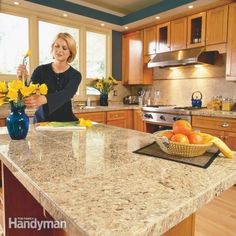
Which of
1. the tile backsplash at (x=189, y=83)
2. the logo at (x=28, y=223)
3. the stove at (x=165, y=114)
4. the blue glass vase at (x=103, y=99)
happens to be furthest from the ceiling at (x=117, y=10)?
the logo at (x=28, y=223)

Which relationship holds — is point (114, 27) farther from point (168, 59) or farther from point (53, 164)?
point (53, 164)

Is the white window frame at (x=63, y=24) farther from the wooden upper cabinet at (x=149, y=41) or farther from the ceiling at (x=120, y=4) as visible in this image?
the wooden upper cabinet at (x=149, y=41)

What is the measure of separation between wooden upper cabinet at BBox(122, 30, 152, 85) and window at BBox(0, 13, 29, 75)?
6.25 feet

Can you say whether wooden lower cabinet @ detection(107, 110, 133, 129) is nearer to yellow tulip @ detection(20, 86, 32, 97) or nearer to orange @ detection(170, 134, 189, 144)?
yellow tulip @ detection(20, 86, 32, 97)

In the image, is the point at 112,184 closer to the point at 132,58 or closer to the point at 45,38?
the point at 45,38

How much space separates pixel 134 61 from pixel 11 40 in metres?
2.15

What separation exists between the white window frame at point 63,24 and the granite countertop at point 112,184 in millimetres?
2642

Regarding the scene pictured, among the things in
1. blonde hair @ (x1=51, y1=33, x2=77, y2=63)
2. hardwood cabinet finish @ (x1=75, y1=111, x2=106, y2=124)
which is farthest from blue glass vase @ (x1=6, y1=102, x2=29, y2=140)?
hardwood cabinet finish @ (x1=75, y1=111, x2=106, y2=124)

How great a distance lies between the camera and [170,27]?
3660 millimetres

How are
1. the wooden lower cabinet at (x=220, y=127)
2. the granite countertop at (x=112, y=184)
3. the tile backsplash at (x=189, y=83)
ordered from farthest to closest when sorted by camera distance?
the tile backsplash at (x=189, y=83) < the wooden lower cabinet at (x=220, y=127) < the granite countertop at (x=112, y=184)

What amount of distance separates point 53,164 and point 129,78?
3.77m

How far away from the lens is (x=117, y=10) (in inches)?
168

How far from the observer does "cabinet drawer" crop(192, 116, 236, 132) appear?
8.91 feet

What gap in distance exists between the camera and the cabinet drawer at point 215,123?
2717 mm
